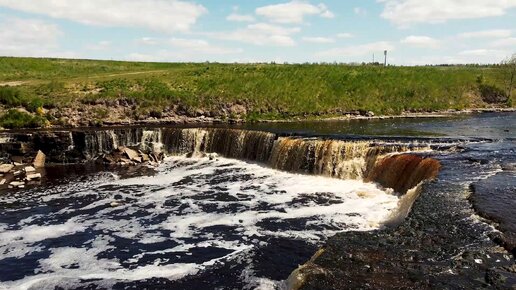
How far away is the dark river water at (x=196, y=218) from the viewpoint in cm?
1691

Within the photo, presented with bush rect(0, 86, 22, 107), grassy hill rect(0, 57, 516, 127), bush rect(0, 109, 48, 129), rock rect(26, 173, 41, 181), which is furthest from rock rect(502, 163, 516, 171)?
bush rect(0, 86, 22, 107)

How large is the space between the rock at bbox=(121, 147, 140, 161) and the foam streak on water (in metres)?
6.43

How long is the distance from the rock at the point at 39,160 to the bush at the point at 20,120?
1004 centimetres

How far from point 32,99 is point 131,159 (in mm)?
21262

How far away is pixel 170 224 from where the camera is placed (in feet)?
75.5

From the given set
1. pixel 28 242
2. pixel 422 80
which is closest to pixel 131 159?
pixel 28 242

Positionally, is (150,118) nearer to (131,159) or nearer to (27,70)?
(131,159)

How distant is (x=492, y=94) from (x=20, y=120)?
219 feet

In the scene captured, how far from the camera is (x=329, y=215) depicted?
22891mm

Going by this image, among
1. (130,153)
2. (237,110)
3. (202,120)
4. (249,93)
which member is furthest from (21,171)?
(249,93)

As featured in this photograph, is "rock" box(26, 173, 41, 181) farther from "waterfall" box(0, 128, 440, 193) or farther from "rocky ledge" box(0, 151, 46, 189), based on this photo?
"waterfall" box(0, 128, 440, 193)

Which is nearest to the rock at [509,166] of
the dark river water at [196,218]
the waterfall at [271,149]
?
the dark river water at [196,218]

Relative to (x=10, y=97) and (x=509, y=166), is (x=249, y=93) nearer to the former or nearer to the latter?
(x=10, y=97)

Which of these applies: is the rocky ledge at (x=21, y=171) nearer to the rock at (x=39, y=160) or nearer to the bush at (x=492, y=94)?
the rock at (x=39, y=160)
